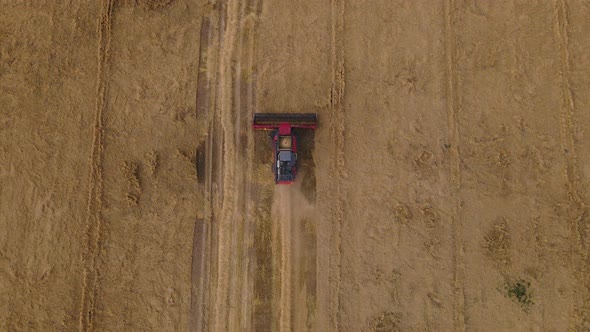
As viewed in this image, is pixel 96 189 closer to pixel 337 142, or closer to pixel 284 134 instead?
pixel 284 134

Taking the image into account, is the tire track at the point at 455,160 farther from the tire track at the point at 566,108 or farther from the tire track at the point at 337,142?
the tire track at the point at 337,142

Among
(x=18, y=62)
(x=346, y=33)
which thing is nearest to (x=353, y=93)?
(x=346, y=33)

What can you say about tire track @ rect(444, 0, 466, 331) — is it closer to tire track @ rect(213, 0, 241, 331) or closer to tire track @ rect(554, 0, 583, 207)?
tire track @ rect(554, 0, 583, 207)

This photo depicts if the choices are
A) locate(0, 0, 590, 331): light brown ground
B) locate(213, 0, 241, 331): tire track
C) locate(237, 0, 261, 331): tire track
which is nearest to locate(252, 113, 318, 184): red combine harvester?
locate(0, 0, 590, 331): light brown ground

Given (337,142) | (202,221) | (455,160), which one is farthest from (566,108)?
(202,221)

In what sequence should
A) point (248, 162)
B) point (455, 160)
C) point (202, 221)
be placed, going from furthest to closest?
point (248, 162) < point (202, 221) < point (455, 160)

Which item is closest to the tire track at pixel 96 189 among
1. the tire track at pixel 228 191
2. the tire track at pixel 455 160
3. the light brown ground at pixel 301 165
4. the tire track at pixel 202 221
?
the light brown ground at pixel 301 165
